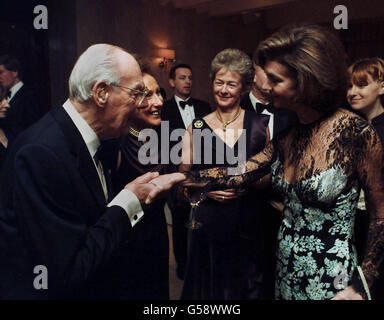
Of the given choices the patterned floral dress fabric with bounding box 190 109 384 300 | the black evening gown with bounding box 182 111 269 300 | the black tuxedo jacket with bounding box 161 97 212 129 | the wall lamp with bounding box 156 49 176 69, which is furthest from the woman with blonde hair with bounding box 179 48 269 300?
the wall lamp with bounding box 156 49 176 69

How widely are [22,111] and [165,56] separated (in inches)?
157

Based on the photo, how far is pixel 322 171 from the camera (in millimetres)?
1299

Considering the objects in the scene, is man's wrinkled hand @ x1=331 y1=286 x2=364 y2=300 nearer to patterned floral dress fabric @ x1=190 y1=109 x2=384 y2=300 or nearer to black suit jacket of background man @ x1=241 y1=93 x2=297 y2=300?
patterned floral dress fabric @ x1=190 y1=109 x2=384 y2=300

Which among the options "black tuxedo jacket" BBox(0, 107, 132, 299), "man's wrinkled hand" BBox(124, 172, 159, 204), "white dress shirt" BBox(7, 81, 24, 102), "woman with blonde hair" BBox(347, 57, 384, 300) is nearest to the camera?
"black tuxedo jacket" BBox(0, 107, 132, 299)

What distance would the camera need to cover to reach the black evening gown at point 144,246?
1.58 meters

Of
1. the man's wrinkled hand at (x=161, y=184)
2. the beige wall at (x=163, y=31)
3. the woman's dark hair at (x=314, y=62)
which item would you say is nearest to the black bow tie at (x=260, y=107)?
the woman's dark hair at (x=314, y=62)

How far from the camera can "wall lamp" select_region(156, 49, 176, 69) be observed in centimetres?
649

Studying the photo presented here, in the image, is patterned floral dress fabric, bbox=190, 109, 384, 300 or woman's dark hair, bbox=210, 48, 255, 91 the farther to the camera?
woman's dark hair, bbox=210, 48, 255, 91

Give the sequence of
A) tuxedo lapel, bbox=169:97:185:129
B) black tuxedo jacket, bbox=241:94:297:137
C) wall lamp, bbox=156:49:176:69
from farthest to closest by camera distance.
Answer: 1. wall lamp, bbox=156:49:176:69
2. tuxedo lapel, bbox=169:97:185:129
3. black tuxedo jacket, bbox=241:94:297:137

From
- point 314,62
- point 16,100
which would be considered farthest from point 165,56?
point 314,62
